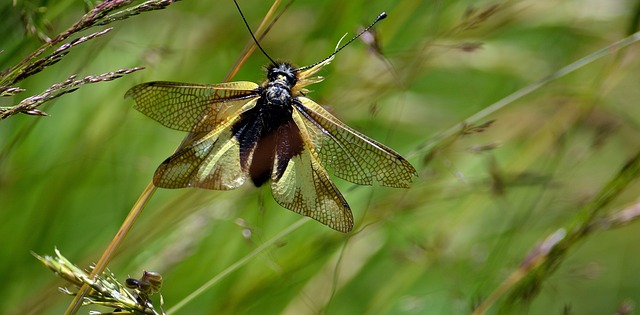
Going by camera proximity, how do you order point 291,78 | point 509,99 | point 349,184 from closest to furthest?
1. point 291,78
2. point 509,99
3. point 349,184

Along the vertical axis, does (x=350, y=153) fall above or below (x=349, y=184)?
above

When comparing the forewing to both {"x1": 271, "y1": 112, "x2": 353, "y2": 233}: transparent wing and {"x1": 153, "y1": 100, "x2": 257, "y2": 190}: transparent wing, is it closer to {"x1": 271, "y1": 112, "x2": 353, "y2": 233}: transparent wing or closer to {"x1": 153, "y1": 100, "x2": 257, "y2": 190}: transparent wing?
{"x1": 271, "y1": 112, "x2": 353, "y2": 233}: transparent wing

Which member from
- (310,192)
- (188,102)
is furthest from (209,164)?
(310,192)

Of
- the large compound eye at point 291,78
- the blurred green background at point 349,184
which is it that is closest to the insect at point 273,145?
the large compound eye at point 291,78

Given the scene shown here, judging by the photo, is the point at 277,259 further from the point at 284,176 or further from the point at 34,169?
the point at 34,169

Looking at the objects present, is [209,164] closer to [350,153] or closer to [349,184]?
[350,153]

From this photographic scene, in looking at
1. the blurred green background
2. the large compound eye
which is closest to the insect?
the large compound eye

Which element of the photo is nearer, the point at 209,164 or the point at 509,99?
the point at 209,164
